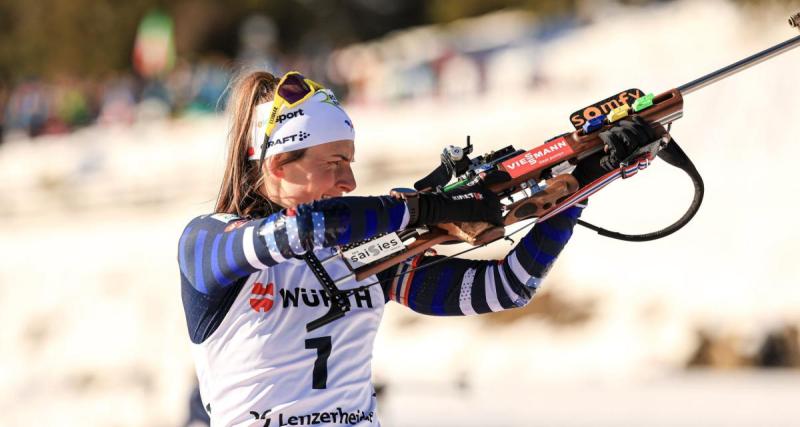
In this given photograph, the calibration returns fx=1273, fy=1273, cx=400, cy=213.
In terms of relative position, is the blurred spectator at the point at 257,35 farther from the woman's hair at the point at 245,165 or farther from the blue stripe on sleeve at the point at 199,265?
the blue stripe on sleeve at the point at 199,265

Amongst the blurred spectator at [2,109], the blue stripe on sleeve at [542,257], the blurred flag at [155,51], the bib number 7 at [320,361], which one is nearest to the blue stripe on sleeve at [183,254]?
the bib number 7 at [320,361]

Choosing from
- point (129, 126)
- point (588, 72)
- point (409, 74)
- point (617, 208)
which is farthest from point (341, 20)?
point (617, 208)

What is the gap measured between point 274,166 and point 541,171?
0.80 metres

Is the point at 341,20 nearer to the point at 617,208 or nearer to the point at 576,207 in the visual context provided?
the point at 617,208

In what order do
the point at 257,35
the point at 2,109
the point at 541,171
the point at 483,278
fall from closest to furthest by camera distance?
the point at 541,171 → the point at 483,278 → the point at 2,109 → the point at 257,35

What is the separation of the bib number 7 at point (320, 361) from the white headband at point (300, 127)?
1.87 feet

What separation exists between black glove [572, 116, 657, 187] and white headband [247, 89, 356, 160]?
76 centimetres

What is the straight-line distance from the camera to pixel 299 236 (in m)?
3.35

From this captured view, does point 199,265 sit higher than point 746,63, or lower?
lower

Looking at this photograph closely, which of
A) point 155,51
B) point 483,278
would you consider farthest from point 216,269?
point 155,51

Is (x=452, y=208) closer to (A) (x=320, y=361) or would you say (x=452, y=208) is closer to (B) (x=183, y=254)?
(A) (x=320, y=361)

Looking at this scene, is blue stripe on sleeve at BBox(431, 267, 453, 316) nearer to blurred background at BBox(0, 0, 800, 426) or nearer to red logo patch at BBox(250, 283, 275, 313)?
red logo patch at BBox(250, 283, 275, 313)

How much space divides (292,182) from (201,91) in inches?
634

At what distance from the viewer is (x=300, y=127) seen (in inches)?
148
